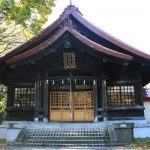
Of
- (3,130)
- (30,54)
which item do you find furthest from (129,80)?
(3,130)

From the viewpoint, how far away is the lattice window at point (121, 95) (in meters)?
16.9

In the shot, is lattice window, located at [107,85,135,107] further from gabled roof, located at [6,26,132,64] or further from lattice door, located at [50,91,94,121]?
gabled roof, located at [6,26,132,64]

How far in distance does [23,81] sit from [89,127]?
243 inches

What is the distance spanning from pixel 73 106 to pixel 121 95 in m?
3.03

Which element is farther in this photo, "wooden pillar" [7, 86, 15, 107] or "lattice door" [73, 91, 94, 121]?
"wooden pillar" [7, 86, 15, 107]

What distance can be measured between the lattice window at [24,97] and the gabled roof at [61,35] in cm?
238

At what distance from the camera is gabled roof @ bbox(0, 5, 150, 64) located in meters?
14.4

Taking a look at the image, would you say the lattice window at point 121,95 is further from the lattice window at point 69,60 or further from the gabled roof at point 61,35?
the lattice window at point 69,60

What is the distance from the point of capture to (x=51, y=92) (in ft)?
55.0

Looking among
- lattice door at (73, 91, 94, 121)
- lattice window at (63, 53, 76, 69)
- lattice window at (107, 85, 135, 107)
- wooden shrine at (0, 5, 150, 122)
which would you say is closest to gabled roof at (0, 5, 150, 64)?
wooden shrine at (0, 5, 150, 122)

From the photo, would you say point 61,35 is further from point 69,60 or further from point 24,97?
point 24,97

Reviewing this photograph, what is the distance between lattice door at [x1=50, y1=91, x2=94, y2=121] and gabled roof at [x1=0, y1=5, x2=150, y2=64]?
3.19m

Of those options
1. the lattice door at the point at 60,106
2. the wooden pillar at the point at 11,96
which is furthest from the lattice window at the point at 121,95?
the wooden pillar at the point at 11,96

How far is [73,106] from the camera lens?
1638cm
